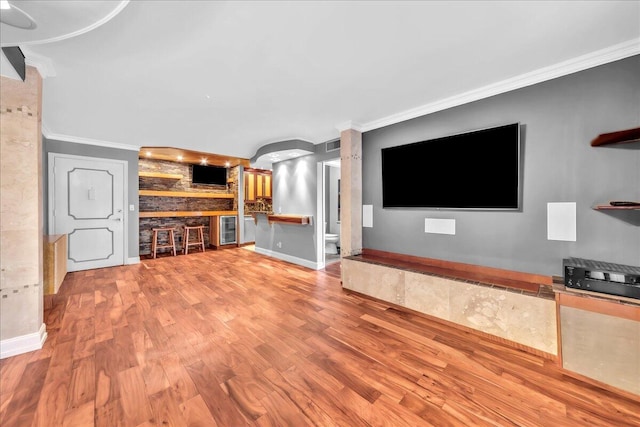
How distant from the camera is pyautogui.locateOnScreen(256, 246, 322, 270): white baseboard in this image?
4640 mm

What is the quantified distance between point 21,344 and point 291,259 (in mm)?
3627

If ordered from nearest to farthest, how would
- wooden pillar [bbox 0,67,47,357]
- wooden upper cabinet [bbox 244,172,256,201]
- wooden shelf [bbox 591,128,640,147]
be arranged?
wooden shelf [bbox 591,128,640,147], wooden pillar [bbox 0,67,47,357], wooden upper cabinet [bbox 244,172,256,201]

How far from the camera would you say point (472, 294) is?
2.27m

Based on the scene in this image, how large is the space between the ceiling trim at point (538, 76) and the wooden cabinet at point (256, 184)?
529 centimetres

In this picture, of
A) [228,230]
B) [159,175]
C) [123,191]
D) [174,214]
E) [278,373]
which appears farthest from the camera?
[228,230]

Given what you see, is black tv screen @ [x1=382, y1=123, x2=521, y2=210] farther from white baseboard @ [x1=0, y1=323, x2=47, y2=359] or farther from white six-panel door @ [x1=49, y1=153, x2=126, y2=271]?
white six-panel door @ [x1=49, y1=153, x2=126, y2=271]

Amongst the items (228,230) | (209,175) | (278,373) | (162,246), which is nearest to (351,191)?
(278,373)

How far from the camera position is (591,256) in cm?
201

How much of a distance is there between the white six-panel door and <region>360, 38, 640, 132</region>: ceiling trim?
537cm

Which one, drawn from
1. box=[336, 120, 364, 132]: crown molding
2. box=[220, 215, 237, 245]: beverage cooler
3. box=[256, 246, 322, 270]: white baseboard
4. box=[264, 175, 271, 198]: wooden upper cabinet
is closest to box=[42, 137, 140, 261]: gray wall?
box=[220, 215, 237, 245]: beverage cooler

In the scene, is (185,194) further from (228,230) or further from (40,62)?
(40,62)

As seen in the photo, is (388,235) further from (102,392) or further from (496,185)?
(102,392)

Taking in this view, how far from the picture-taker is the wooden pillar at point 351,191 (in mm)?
3490

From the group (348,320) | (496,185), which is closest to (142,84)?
(348,320)
